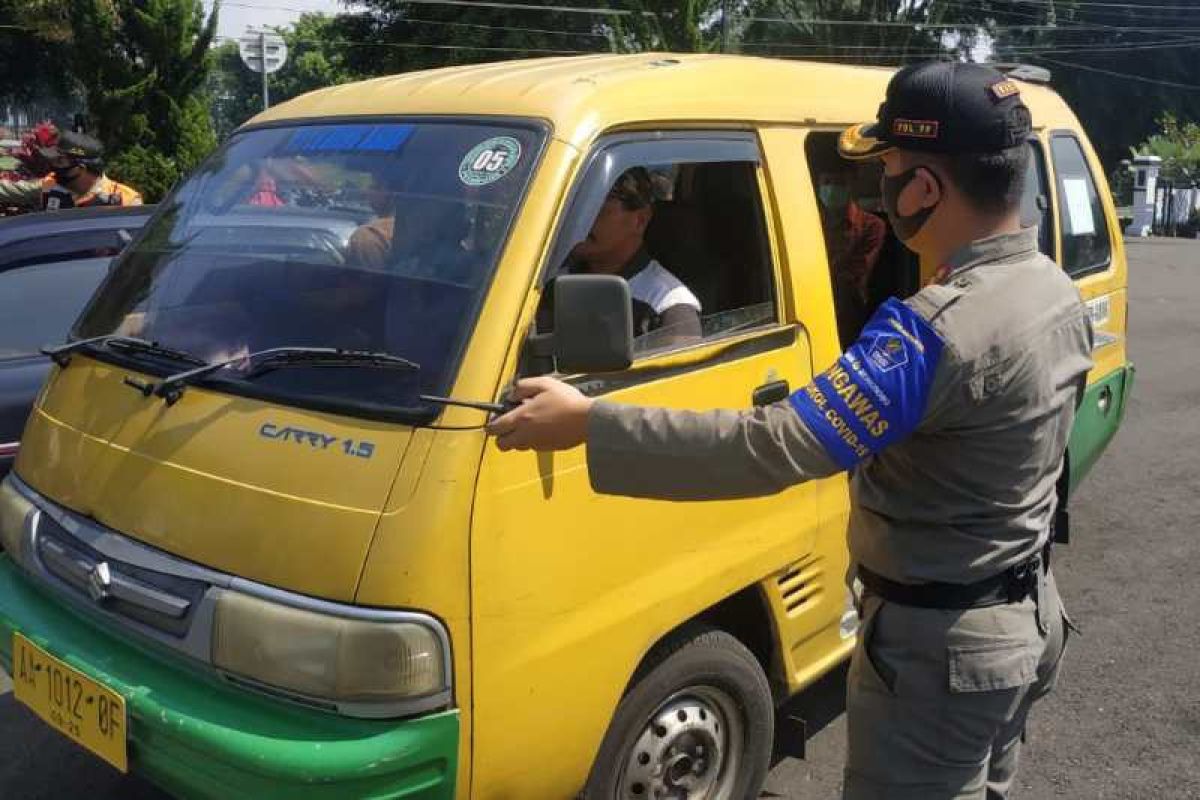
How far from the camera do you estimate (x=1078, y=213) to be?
4699 mm

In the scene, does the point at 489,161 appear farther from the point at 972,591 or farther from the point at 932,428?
the point at 972,591

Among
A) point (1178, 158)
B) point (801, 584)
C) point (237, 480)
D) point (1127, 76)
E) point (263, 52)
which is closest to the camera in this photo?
point (237, 480)

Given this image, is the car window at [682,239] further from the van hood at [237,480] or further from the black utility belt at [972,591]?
the black utility belt at [972,591]

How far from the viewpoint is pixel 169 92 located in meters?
22.8

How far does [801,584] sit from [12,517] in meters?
2.19

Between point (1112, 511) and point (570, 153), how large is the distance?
4632 millimetres

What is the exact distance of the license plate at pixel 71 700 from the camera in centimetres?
240

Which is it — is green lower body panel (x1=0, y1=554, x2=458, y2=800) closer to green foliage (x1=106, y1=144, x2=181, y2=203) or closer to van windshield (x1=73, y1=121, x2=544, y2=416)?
van windshield (x1=73, y1=121, x2=544, y2=416)

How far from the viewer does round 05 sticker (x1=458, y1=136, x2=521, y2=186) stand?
8.46ft

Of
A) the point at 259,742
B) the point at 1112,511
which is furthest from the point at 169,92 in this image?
the point at 259,742

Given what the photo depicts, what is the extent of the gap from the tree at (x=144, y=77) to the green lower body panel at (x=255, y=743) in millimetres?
21042

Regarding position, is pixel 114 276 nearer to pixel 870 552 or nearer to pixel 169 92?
pixel 870 552

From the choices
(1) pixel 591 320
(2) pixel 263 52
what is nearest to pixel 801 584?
(1) pixel 591 320

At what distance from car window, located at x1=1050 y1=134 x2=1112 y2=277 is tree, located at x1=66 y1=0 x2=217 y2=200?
1992 centimetres
